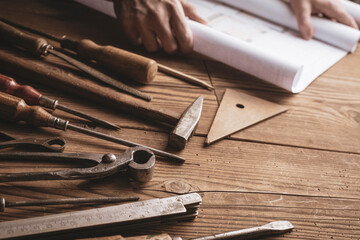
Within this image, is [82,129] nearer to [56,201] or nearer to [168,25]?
[56,201]

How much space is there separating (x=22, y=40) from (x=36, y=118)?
36cm

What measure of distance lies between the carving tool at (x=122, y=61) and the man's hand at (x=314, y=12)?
0.55 m

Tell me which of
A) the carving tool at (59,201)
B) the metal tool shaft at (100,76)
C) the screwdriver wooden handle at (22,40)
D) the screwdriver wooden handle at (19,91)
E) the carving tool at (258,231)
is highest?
the screwdriver wooden handle at (22,40)

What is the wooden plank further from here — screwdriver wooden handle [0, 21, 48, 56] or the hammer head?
screwdriver wooden handle [0, 21, 48, 56]

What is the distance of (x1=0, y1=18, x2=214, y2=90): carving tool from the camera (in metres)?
1.00

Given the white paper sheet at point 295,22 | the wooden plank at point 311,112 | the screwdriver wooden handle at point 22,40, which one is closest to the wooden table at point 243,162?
the wooden plank at point 311,112

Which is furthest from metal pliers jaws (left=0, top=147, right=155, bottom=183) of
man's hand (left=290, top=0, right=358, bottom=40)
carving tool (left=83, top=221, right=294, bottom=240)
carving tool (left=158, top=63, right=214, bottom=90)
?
man's hand (left=290, top=0, right=358, bottom=40)

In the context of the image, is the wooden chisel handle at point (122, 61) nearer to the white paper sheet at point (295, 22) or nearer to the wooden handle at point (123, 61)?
the wooden handle at point (123, 61)

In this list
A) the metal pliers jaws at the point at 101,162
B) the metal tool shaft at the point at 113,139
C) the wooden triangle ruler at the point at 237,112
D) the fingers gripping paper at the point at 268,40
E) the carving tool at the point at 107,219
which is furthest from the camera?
the fingers gripping paper at the point at 268,40

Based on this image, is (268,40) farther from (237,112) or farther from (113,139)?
(113,139)

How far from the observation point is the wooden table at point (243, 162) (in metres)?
0.72

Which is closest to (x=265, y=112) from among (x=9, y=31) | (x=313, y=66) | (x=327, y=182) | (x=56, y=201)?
(x=327, y=182)

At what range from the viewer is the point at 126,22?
1178 millimetres

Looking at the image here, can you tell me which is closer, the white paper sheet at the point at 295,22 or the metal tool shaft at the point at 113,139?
the metal tool shaft at the point at 113,139
